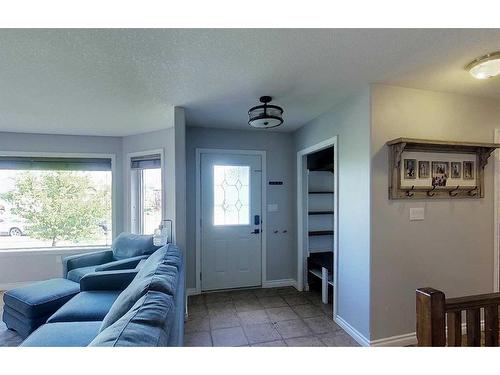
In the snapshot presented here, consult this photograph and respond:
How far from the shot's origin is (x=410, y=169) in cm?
234

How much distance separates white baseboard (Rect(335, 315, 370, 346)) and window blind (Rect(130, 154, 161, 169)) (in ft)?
10.1

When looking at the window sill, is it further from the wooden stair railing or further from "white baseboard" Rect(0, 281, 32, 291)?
the wooden stair railing

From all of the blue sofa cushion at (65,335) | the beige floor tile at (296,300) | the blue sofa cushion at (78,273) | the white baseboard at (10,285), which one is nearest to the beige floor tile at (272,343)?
the beige floor tile at (296,300)

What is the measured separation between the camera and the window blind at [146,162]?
389 centimetres

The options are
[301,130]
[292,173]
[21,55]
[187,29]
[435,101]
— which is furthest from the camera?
[292,173]

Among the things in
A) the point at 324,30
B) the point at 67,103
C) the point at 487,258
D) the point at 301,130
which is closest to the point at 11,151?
the point at 67,103

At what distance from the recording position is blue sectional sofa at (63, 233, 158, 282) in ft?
9.77

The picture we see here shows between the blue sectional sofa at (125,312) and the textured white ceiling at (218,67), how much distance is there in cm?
148

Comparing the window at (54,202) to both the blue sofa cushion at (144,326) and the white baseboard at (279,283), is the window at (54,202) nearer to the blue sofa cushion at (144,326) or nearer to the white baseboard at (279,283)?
the white baseboard at (279,283)

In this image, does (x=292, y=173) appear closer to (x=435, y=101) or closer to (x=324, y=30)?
(x=435, y=101)

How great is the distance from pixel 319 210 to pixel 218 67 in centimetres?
268

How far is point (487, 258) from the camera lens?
257 cm

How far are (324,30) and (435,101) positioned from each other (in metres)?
1.62
